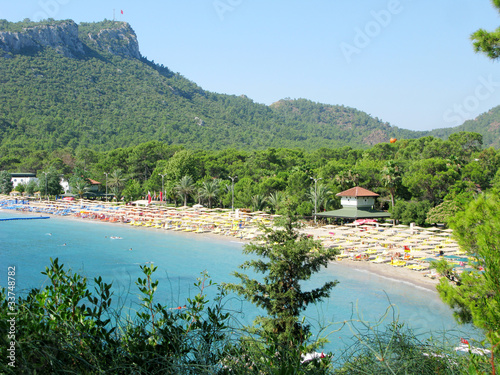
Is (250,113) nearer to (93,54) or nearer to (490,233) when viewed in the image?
(93,54)

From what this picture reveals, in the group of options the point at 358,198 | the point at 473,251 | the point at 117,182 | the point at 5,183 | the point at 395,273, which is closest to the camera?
the point at 473,251

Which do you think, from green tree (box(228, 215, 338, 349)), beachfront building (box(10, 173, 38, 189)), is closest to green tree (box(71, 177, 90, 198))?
beachfront building (box(10, 173, 38, 189))

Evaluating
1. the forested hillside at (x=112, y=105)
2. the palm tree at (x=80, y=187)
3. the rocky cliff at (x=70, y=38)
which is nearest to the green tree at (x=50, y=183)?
the palm tree at (x=80, y=187)

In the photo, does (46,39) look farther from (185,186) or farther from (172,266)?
(172,266)

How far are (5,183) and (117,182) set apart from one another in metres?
19.9

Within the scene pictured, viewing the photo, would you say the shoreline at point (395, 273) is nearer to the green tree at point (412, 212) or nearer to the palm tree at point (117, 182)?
the green tree at point (412, 212)

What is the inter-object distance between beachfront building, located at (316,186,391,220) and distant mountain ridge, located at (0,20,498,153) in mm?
67821

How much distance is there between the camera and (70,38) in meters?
142

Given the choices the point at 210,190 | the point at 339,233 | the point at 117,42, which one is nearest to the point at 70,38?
the point at 117,42

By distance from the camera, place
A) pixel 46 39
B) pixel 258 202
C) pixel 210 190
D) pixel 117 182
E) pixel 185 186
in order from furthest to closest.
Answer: pixel 46 39
pixel 117 182
pixel 185 186
pixel 210 190
pixel 258 202

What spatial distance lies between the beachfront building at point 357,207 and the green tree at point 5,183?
2042 inches

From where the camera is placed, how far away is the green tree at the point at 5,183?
64.7 meters

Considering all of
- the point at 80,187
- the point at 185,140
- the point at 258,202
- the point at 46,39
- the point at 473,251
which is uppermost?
the point at 46,39

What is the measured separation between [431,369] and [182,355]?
1900mm
